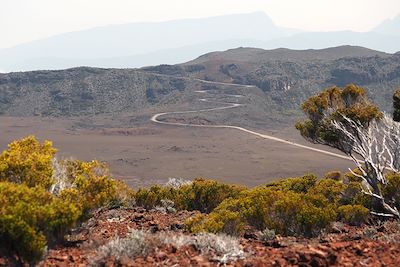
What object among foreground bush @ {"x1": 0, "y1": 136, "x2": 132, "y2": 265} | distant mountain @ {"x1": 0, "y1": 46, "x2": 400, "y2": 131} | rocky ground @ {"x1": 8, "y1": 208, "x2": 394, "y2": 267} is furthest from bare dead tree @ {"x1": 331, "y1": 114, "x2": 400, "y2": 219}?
distant mountain @ {"x1": 0, "y1": 46, "x2": 400, "y2": 131}

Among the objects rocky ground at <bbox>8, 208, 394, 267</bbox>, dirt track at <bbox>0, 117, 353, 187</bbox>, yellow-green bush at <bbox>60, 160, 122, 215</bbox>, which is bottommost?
dirt track at <bbox>0, 117, 353, 187</bbox>

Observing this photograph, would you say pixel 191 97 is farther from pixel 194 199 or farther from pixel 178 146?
pixel 194 199

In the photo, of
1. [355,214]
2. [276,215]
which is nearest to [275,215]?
[276,215]

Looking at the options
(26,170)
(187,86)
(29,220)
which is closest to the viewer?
(29,220)

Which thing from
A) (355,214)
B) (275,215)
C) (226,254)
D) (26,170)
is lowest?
(355,214)

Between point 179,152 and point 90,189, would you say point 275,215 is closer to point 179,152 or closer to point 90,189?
point 90,189

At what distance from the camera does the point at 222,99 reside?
331 ft

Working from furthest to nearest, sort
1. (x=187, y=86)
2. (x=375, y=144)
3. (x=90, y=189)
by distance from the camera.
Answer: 1. (x=187, y=86)
2. (x=375, y=144)
3. (x=90, y=189)

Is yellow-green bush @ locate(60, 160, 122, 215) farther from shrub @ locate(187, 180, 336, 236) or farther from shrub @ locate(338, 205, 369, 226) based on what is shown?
shrub @ locate(338, 205, 369, 226)

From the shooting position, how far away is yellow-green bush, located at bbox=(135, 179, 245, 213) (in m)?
16.9

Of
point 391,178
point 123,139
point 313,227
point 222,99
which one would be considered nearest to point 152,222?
point 313,227

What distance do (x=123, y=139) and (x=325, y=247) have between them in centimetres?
6390

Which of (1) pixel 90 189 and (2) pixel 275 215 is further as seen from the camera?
(2) pixel 275 215

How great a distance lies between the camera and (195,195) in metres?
17.4
